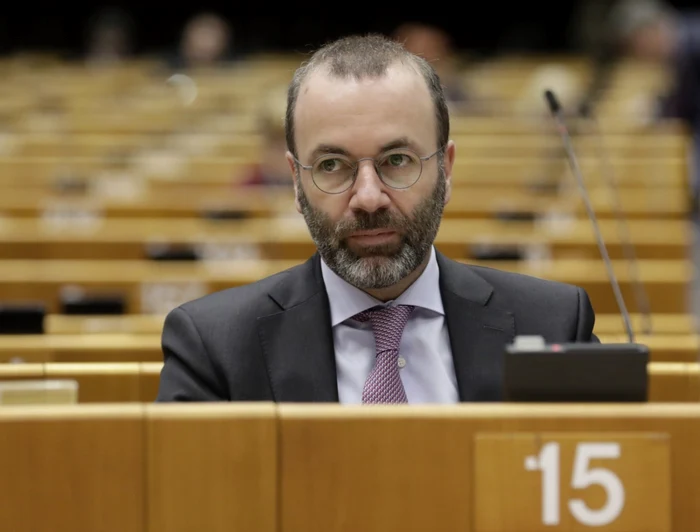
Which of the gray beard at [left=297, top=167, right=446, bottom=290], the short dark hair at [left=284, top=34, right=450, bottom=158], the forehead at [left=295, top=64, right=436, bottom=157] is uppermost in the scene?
the short dark hair at [left=284, top=34, right=450, bottom=158]

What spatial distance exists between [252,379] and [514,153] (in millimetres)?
4256

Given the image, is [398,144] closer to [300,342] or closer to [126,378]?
[300,342]

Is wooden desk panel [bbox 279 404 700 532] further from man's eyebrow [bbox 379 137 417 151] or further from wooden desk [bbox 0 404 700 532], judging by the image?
man's eyebrow [bbox 379 137 417 151]

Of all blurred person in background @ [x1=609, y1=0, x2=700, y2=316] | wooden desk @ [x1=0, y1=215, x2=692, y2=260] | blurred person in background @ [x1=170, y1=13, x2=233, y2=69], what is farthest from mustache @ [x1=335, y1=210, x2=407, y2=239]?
blurred person in background @ [x1=170, y1=13, x2=233, y2=69]

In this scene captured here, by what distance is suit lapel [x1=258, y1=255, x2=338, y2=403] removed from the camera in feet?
Result: 5.20

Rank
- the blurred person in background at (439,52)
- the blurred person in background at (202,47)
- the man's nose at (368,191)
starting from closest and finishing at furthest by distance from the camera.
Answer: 1. the man's nose at (368,191)
2. the blurred person in background at (439,52)
3. the blurred person in background at (202,47)

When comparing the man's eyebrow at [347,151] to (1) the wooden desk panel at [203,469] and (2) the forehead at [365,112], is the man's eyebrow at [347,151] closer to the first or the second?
(2) the forehead at [365,112]

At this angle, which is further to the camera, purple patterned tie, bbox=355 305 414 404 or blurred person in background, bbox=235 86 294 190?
blurred person in background, bbox=235 86 294 190

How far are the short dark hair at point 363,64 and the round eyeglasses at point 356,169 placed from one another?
0.32 ft

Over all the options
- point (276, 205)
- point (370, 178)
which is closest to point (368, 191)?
point (370, 178)

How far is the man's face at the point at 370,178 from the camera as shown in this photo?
155 cm

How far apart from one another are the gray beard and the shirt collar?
0.21ft

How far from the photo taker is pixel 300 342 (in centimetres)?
163

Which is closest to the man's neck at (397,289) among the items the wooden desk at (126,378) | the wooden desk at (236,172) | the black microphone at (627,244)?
the wooden desk at (126,378)
